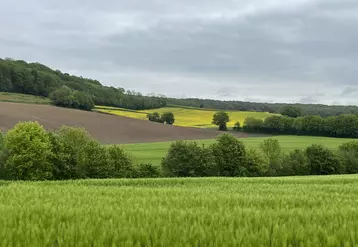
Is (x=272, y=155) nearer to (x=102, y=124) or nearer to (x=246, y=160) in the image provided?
(x=246, y=160)

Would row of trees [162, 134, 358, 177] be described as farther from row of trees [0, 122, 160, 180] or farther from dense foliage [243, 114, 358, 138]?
dense foliage [243, 114, 358, 138]

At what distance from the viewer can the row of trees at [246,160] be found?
67.6 m

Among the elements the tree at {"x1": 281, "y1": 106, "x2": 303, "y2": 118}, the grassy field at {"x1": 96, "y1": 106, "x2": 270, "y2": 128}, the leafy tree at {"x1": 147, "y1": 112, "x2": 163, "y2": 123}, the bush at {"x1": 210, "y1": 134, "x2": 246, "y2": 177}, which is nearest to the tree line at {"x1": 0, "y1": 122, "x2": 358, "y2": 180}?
the bush at {"x1": 210, "y1": 134, "x2": 246, "y2": 177}

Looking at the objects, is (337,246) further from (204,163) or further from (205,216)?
(204,163)

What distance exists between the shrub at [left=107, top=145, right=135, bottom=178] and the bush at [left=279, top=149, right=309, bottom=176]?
93.5 feet

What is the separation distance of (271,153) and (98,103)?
8539 cm

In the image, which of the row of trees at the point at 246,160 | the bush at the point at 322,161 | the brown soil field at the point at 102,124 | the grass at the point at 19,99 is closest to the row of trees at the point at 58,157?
the row of trees at the point at 246,160

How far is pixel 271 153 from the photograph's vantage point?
79.2 m

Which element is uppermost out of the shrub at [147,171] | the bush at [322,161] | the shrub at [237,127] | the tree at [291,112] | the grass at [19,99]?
the tree at [291,112]

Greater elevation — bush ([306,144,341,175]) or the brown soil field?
the brown soil field

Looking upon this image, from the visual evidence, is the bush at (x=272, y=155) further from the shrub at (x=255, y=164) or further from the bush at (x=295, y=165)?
the shrub at (x=255, y=164)

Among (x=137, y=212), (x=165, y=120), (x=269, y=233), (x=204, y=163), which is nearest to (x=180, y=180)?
(x=137, y=212)

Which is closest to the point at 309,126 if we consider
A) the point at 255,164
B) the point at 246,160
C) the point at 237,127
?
the point at 237,127

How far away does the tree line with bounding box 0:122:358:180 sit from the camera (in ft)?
176
